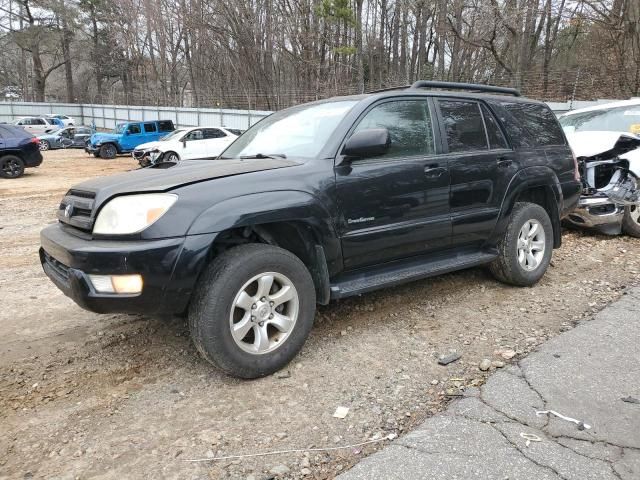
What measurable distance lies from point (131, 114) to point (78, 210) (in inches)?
1414

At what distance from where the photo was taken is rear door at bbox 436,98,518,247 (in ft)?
13.2

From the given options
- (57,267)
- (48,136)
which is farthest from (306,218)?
(48,136)

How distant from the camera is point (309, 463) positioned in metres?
2.35

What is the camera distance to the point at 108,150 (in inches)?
888

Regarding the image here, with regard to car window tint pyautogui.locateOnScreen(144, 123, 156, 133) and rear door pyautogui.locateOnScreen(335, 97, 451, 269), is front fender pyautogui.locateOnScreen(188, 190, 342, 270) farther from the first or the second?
car window tint pyautogui.locateOnScreen(144, 123, 156, 133)

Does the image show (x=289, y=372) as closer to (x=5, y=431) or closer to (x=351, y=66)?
(x=5, y=431)

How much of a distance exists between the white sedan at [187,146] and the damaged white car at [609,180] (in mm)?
12423

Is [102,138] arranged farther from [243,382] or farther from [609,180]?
[243,382]

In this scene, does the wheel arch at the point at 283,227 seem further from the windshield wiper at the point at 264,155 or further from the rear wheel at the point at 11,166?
the rear wheel at the point at 11,166

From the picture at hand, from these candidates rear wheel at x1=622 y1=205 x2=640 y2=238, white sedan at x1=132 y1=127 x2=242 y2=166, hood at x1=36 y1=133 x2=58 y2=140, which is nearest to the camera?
rear wheel at x1=622 y1=205 x2=640 y2=238

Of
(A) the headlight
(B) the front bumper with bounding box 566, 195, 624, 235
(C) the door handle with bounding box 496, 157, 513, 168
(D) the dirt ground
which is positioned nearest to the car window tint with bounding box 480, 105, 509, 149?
(C) the door handle with bounding box 496, 157, 513, 168

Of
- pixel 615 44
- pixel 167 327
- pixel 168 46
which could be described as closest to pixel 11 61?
pixel 168 46

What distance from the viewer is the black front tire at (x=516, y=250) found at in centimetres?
449

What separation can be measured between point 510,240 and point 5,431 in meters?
3.95
